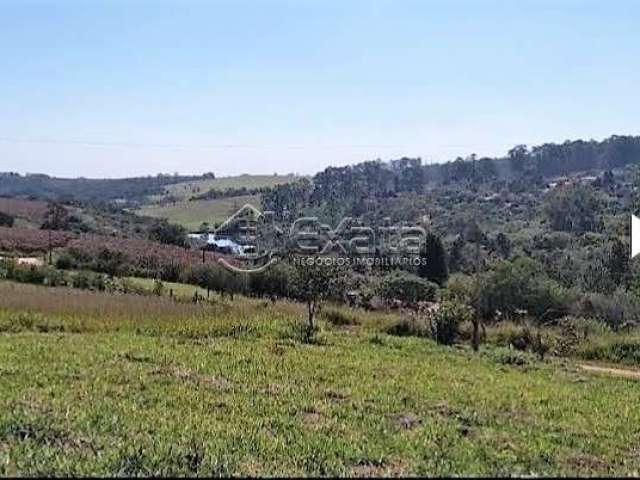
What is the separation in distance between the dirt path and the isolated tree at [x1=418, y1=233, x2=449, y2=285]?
1098 inches

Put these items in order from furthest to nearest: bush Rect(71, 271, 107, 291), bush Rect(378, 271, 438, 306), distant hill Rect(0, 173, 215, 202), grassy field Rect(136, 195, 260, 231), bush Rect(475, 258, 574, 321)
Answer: distant hill Rect(0, 173, 215, 202), grassy field Rect(136, 195, 260, 231), bush Rect(475, 258, 574, 321), bush Rect(378, 271, 438, 306), bush Rect(71, 271, 107, 291)

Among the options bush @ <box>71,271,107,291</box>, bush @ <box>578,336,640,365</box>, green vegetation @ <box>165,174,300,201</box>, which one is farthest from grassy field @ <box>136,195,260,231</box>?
bush @ <box>578,336,640,365</box>

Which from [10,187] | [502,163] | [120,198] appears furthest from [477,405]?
[502,163]

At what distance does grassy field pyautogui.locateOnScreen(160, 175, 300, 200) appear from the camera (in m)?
124

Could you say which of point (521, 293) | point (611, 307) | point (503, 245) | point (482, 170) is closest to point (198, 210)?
point (503, 245)

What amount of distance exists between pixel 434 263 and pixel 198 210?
5502cm

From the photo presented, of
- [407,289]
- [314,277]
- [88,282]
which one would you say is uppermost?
[314,277]

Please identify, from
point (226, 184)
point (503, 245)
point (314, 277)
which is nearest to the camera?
point (314, 277)

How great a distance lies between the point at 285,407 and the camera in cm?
784

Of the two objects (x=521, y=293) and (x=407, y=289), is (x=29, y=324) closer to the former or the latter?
(x=407, y=289)

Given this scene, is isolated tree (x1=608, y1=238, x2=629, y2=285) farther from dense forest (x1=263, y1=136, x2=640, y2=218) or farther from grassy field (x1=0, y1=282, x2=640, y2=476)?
dense forest (x1=263, y1=136, x2=640, y2=218)

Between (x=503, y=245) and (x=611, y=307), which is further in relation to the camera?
(x=503, y=245)

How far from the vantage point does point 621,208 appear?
7894 cm

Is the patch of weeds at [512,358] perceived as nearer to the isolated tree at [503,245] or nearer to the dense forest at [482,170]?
the isolated tree at [503,245]
